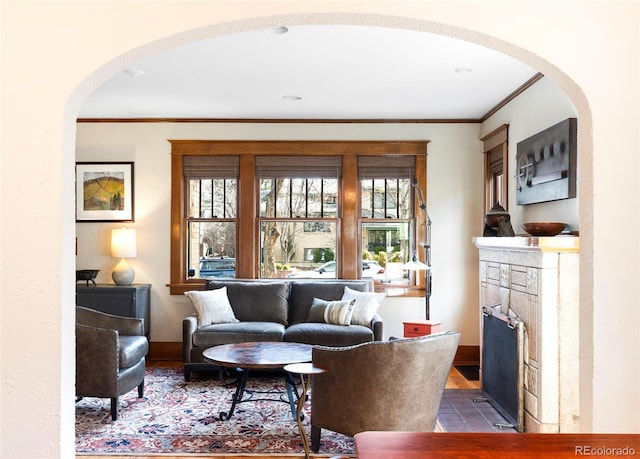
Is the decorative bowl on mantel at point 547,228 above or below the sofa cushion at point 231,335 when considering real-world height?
above

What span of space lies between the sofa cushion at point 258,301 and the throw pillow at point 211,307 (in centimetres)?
15

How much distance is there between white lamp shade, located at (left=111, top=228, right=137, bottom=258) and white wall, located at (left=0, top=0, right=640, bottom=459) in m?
4.05

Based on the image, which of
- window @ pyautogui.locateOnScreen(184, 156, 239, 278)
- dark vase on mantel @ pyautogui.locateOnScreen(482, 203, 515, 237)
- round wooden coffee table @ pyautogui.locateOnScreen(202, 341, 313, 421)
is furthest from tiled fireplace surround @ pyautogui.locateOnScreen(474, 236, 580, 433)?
window @ pyautogui.locateOnScreen(184, 156, 239, 278)

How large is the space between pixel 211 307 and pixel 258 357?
4.96 ft

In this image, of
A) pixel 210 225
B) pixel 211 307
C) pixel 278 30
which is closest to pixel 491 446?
pixel 278 30

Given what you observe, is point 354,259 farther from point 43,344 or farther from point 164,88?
point 43,344

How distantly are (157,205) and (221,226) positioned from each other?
736 mm

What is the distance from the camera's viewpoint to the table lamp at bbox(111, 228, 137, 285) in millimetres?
5836

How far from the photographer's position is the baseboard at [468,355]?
6.00m

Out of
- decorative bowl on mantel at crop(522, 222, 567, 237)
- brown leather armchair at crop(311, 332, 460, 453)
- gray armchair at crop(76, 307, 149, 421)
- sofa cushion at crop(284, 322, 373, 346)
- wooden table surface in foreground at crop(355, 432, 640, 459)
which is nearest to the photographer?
wooden table surface in foreground at crop(355, 432, 640, 459)

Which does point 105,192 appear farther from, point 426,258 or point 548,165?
point 548,165

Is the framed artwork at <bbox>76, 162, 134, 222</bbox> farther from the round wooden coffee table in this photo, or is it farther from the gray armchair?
the round wooden coffee table

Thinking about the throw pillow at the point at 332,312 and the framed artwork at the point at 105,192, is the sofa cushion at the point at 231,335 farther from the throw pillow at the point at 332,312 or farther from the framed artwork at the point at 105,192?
the framed artwork at the point at 105,192

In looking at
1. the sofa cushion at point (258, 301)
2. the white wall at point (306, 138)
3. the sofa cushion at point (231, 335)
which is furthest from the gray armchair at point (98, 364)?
the white wall at point (306, 138)
